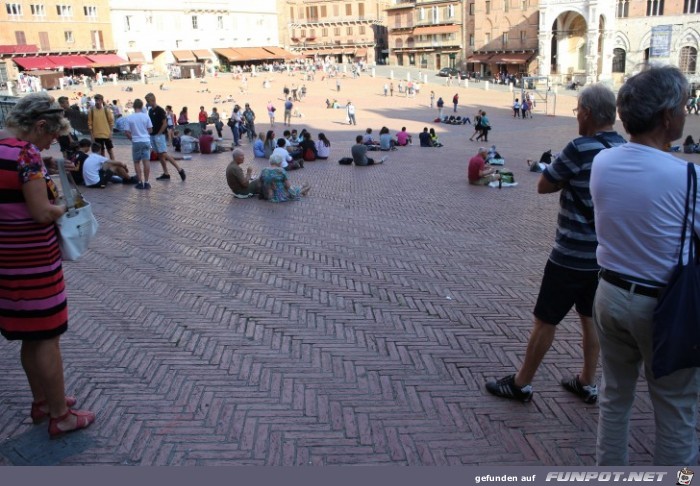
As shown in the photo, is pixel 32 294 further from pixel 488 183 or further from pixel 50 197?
pixel 488 183

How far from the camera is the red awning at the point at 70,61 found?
5450 cm

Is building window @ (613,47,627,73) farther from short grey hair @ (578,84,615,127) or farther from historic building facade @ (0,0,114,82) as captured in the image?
short grey hair @ (578,84,615,127)

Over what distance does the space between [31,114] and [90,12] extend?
6429 centimetres

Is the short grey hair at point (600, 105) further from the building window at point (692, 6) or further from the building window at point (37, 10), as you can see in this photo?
the building window at point (37, 10)

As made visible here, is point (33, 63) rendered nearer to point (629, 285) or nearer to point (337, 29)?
point (337, 29)

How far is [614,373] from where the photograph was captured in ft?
8.52

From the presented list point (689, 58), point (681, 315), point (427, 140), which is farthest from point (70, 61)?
point (681, 315)

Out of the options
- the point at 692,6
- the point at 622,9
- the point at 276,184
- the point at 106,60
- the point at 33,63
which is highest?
the point at 622,9

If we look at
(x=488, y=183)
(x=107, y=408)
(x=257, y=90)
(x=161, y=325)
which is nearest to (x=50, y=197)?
(x=107, y=408)

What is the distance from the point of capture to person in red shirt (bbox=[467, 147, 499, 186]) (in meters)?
12.9

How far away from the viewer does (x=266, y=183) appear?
34.0ft

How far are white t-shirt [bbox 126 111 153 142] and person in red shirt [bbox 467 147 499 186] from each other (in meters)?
6.59

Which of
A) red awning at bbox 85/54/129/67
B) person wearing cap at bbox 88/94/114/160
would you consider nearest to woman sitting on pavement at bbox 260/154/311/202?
person wearing cap at bbox 88/94/114/160

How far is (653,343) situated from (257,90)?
4709 cm
